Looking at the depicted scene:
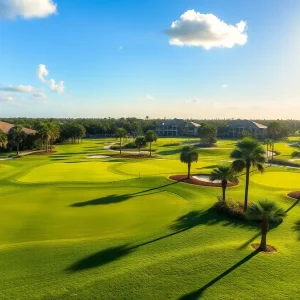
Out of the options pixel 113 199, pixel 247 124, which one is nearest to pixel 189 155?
pixel 113 199

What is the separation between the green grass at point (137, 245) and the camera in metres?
18.7

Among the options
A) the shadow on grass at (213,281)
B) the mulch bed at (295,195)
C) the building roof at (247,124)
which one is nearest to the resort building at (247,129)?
the building roof at (247,124)

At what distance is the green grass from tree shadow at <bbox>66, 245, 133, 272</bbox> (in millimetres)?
72

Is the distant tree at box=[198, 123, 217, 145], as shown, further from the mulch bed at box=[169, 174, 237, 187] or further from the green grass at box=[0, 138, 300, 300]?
the green grass at box=[0, 138, 300, 300]

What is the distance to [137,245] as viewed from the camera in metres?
25.2

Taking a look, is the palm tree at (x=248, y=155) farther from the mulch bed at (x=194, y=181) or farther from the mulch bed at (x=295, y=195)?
the mulch bed at (x=194, y=181)

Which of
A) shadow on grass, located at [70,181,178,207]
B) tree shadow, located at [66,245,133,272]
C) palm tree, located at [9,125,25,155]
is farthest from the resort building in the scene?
tree shadow, located at [66,245,133,272]

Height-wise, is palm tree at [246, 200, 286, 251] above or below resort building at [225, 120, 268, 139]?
below

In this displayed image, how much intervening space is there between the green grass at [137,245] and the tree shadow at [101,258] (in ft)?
0.24

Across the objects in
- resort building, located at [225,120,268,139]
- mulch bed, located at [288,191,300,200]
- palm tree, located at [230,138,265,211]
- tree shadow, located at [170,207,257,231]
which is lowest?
tree shadow, located at [170,207,257,231]

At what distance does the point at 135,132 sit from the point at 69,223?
16197cm

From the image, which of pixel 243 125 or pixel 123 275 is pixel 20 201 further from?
pixel 243 125

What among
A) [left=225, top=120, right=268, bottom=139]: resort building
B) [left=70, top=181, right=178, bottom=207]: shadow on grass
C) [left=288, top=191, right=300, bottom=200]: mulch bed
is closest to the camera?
[left=70, top=181, right=178, bottom=207]: shadow on grass

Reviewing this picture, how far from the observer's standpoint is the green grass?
18.7 metres
